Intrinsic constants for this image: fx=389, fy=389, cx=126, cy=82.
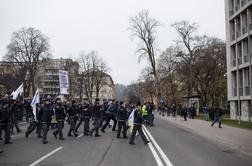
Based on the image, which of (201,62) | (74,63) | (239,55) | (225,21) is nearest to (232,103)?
(239,55)

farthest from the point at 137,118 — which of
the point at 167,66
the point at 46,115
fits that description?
the point at 167,66

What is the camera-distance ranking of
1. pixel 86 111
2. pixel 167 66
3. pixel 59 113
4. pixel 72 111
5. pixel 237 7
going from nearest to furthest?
1. pixel 59 113
2. pixel 72 111
3. pixel 86 111
4. pixel 237 7
5. pixel 167 66

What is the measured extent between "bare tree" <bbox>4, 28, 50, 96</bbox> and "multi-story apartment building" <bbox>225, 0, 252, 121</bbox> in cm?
2755

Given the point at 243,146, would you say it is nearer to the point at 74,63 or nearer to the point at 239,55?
the point at 239,55

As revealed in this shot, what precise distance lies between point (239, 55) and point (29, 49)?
102 ft

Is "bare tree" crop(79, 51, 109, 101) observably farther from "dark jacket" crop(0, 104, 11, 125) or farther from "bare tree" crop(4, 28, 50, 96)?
"dark jacket" crop(0, 104, 11, 125)

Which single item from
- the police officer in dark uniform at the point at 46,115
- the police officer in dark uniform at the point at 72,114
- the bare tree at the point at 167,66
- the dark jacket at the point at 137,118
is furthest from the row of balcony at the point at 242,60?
the police officer in dark uniform at the point at 46,115

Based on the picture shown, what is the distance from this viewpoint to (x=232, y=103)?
49250mm

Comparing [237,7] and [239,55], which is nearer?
[239,55]

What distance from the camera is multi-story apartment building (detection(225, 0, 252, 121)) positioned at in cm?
4342

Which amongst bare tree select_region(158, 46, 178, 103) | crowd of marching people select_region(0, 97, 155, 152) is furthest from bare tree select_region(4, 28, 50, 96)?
crowd of marching people select_region(0, 97, 155, 152)

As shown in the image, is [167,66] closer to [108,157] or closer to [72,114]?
[72,114]

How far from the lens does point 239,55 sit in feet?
156

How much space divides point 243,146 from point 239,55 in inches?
1279
